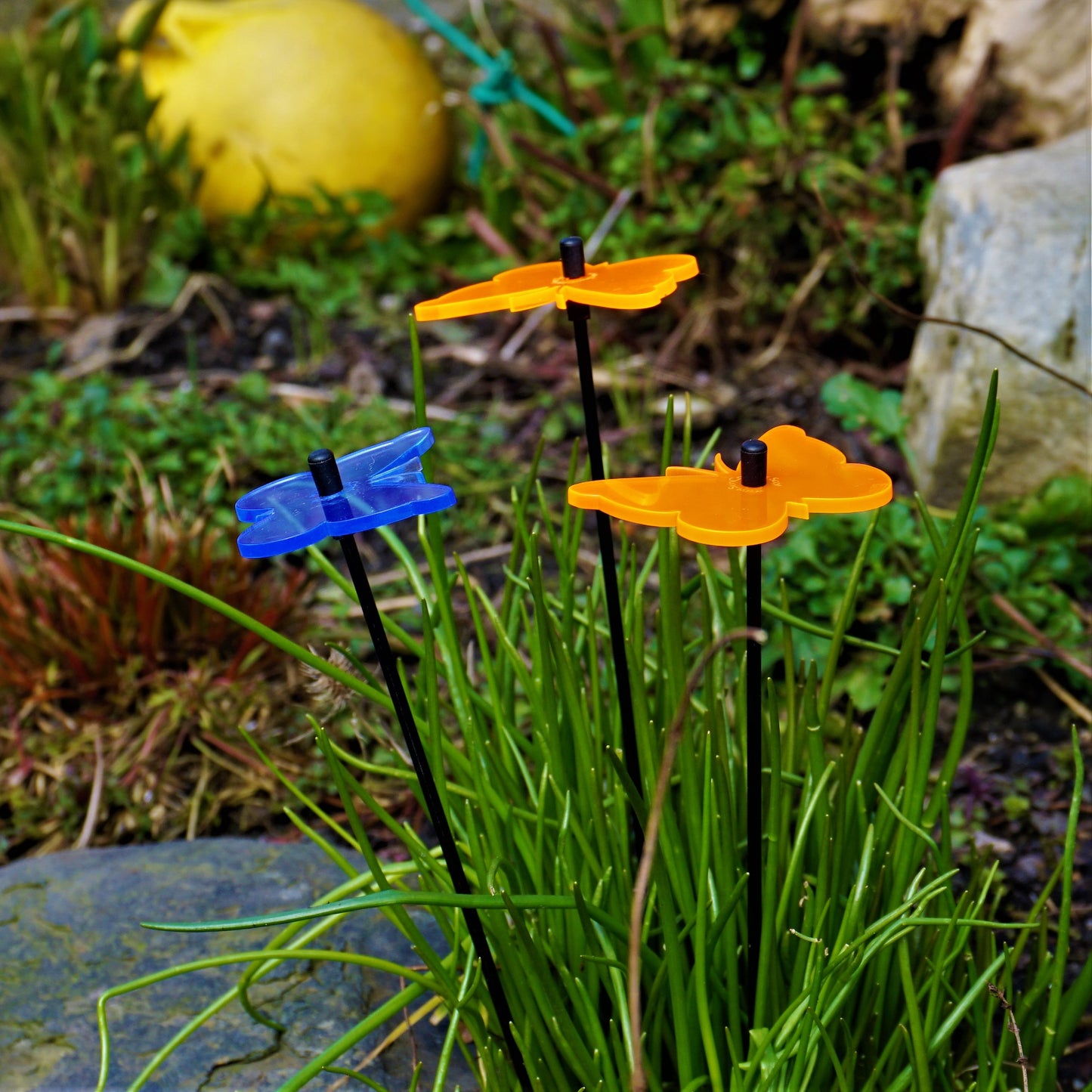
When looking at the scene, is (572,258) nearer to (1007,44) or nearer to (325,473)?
(325,473)

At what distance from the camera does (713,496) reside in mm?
756

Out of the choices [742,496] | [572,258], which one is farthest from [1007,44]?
[742,496]

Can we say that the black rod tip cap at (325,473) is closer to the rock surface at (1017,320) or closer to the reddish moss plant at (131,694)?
the reddish moss plant at (131,694)

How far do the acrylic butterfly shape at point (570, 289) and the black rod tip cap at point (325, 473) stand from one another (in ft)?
0.43

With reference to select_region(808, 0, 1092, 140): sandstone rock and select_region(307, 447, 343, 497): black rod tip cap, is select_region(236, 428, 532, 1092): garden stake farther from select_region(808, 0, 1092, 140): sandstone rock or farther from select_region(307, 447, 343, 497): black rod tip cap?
select_region(808, 0, 1092, 140): sandstone rock

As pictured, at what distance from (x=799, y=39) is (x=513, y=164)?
0.85 metres

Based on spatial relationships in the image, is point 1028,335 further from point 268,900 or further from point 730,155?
point 268,900

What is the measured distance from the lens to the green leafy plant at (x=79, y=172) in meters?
3.10

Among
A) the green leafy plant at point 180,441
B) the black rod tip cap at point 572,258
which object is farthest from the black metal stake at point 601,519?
the green leafy plant at point 180,441

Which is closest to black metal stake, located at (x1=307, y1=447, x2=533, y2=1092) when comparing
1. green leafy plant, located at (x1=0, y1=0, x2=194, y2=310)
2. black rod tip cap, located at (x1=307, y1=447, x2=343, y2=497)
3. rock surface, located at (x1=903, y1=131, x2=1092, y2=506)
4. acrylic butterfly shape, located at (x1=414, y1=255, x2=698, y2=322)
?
black rod tip cap, located at (x1=307, y1=447, x2=343, y2=497)

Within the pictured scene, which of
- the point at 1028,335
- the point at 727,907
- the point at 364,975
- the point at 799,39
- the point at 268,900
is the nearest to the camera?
the point at 727,907

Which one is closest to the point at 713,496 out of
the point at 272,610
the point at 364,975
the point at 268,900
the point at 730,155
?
the point at 364,975

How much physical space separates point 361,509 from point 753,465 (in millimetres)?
263

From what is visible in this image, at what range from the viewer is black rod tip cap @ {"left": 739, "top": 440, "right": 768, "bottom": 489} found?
0.71 meters
